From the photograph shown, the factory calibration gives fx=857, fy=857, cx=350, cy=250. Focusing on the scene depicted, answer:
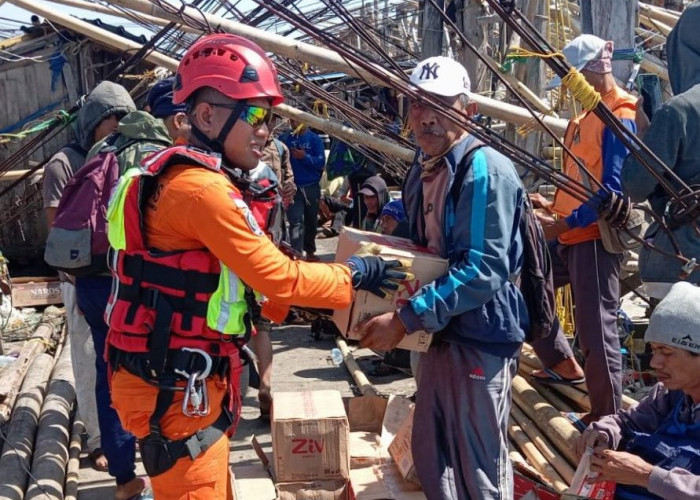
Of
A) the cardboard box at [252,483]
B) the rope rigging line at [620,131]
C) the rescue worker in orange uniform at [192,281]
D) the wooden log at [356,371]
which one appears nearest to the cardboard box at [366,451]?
the cardboard box at [252,483]

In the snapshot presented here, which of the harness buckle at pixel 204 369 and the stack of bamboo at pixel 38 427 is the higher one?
the harness buckle at pixel 204 369

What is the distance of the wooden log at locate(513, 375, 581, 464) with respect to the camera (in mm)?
4898

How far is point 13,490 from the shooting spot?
15.5 feet

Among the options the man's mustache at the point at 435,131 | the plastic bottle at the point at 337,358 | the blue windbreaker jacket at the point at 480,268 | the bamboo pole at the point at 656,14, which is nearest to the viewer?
the blue windbreaker jacket at the point at 480,268

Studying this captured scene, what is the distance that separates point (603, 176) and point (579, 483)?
2042mm

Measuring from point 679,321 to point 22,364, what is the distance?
18.8 feet

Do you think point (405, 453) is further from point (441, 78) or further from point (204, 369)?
point (441, 78)

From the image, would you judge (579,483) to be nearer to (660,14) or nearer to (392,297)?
(392,297)

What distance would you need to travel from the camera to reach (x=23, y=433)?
18.5 ft

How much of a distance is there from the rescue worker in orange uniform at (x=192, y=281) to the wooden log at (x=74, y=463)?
2039mm

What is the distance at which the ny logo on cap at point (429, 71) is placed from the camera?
3.74m

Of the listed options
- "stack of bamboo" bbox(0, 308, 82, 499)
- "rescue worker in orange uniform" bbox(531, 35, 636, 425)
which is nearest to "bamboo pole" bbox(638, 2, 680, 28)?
"rescue worker in orange uniform" bbox(531, 35, 636, 425)

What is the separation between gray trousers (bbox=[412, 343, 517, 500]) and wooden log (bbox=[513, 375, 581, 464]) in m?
1.11

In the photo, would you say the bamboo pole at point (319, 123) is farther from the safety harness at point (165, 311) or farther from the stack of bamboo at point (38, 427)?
the safety harness at point (165, 311)
